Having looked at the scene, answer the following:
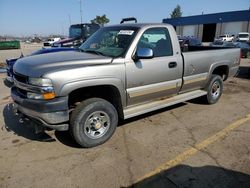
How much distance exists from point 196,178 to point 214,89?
3657 mm

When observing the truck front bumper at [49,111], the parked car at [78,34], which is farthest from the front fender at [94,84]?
the parked car at [78,34]

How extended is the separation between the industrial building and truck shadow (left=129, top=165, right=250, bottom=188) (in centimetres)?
5060

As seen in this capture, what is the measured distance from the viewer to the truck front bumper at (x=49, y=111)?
3.48 metres

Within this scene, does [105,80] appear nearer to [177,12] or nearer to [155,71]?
[155,71]

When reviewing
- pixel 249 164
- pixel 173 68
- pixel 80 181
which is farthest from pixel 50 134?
pixel 249 164

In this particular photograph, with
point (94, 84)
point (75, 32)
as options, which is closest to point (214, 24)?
point (75, 32)

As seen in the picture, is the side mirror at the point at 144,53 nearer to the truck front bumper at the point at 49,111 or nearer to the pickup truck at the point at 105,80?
the pickup truck at the point at 105,80

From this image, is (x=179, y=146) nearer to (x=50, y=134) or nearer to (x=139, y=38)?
(x=139, y=38)

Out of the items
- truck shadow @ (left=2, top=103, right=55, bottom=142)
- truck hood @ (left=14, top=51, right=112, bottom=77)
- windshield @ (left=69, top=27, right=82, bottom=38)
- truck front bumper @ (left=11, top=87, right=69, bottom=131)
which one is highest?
windshield @ (left=69, top=27, right=82, bottom=38)

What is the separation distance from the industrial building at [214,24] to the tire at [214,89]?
155 feet

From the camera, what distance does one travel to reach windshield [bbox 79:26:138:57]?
4.35 m

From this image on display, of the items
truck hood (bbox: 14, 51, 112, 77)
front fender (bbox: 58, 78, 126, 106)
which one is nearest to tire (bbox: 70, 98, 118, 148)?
front fender (bbox: 58, 78, 126, 106)

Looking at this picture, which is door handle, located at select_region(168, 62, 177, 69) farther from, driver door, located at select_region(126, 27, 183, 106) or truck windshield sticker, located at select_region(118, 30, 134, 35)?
truck windshield sticker, located at select_region(118, 30, 134, 35)

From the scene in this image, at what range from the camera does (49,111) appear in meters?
3.49
